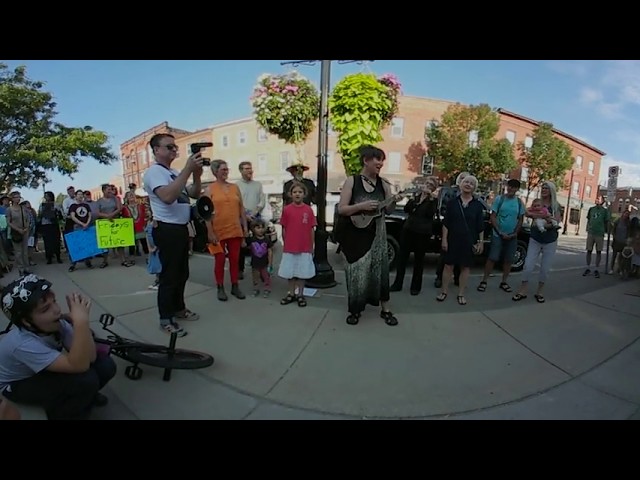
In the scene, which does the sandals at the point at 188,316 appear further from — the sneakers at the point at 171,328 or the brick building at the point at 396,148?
the brick building at the point at 396,148

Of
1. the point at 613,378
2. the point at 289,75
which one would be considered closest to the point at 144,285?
the point at 613,378

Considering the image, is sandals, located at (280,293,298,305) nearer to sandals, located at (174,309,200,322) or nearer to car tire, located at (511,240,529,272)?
sandals, located at (174,309,200,322)

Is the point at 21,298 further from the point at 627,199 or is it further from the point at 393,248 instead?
the point at 627,199

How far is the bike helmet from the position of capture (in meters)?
Result: 1.50

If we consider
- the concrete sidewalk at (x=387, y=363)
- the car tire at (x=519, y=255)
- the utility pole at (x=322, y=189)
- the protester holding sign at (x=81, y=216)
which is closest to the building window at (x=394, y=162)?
the car tire at (x=519, y=255)

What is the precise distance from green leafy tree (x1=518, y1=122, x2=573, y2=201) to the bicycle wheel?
22265mm

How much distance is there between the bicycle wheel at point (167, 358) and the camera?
2145 millimetres

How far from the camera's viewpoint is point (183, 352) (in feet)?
7.95

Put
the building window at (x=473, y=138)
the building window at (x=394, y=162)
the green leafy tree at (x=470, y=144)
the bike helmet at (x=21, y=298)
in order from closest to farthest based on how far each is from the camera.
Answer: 1. the bike helmet at (x=21, y=298)
2. the green leafy tree at (x=470, y=144)
3. the building window at (x=473, y=138)
4. the building window at (x=394, y=162)

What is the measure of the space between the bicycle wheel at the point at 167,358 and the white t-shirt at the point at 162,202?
1062 millimetres

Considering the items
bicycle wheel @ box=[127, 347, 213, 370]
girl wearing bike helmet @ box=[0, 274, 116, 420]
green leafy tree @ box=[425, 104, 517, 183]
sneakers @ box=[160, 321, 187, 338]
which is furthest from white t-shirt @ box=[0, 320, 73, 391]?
green leafy tree @ box=[425, 104, 517, 183]

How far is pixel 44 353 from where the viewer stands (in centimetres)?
156

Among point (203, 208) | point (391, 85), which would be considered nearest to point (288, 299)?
point (203, 208)
